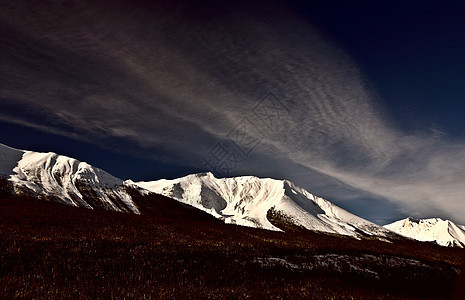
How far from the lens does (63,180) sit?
13138 centimetres

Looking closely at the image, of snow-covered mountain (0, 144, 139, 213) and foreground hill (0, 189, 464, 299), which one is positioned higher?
foreground hill (0, 189, 464, 299)

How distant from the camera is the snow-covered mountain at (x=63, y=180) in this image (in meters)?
106

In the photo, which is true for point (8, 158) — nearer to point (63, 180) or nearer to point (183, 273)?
point (63, 180)

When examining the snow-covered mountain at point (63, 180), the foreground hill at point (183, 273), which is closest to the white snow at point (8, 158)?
the snow-covered mountain at point (63, 180)

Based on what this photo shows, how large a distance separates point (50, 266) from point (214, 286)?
7270 millimetres

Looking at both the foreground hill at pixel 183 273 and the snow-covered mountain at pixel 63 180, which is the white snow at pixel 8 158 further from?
the foreground hill at pixel 183 273

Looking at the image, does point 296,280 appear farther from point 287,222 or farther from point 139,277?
point 287,222

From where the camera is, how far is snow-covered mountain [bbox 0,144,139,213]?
106250 millimetres

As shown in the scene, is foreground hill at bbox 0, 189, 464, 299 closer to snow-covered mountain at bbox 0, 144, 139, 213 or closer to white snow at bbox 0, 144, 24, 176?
snow-covered mountain at bbox 0, 144, 139, 213

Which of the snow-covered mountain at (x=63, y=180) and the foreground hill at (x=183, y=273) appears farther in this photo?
the snow-covered mountain at (x=63, y=180)

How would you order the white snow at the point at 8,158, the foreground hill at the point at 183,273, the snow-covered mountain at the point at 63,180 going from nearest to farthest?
the foreground hill at the point at 183,273 → the snow-covered mountain at the point at 63,180 → the white snow at the point at 8,158

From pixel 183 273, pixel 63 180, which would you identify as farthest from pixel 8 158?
pixel 183 273

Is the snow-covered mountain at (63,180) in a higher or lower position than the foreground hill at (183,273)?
lower

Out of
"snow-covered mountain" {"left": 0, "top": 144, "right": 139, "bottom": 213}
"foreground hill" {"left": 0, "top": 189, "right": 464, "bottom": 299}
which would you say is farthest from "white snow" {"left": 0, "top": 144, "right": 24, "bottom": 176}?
"foreground hill" {"left": 0, "top": 189, "right": 464, "bottom": 299}
